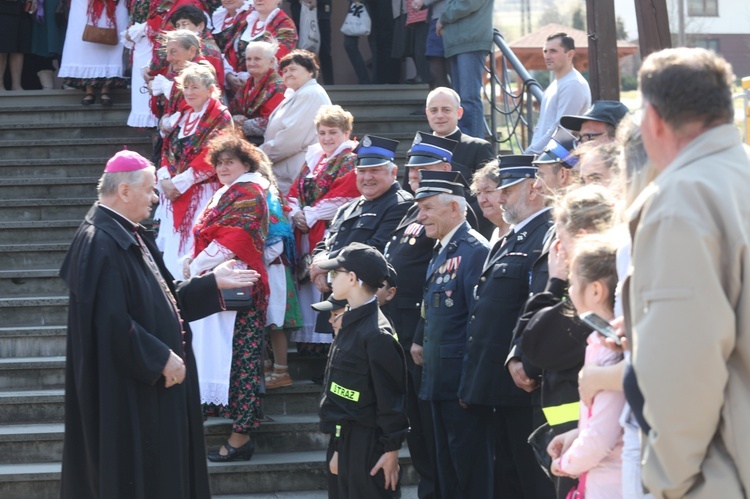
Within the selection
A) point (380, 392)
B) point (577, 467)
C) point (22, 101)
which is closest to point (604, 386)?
point (577, 467)

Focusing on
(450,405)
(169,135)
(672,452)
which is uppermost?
(169,135)

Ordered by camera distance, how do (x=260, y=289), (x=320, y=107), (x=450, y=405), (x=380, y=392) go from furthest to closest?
(x=320, y=107) < (x=260, y=289) < (x=450, y=405) < (x=380, y=392)

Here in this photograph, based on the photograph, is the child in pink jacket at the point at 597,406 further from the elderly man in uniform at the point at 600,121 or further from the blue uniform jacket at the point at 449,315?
the elderly man in uniform at the point at 600,121

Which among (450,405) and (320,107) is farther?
(320,107)

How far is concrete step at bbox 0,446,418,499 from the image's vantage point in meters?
6.34

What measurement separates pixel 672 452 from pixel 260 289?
424 cm

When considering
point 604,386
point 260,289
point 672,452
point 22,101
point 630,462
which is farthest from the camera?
point 22,101

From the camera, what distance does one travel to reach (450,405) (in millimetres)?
5500

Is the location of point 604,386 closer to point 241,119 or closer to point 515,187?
point 515,187

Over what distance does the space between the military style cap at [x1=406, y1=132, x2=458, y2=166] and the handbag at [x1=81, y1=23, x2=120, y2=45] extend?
4.24 meters

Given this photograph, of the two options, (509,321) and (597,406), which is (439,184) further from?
(597,406)

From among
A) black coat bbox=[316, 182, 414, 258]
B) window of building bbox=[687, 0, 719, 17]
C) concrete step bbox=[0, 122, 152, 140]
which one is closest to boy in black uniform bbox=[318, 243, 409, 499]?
black coat bbox=[316, 182, 414, 258]

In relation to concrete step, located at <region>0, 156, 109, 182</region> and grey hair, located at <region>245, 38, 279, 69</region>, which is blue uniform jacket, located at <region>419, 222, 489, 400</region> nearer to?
grey hair, located at <region>245, 38, 279, 69</region>

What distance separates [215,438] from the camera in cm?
674
